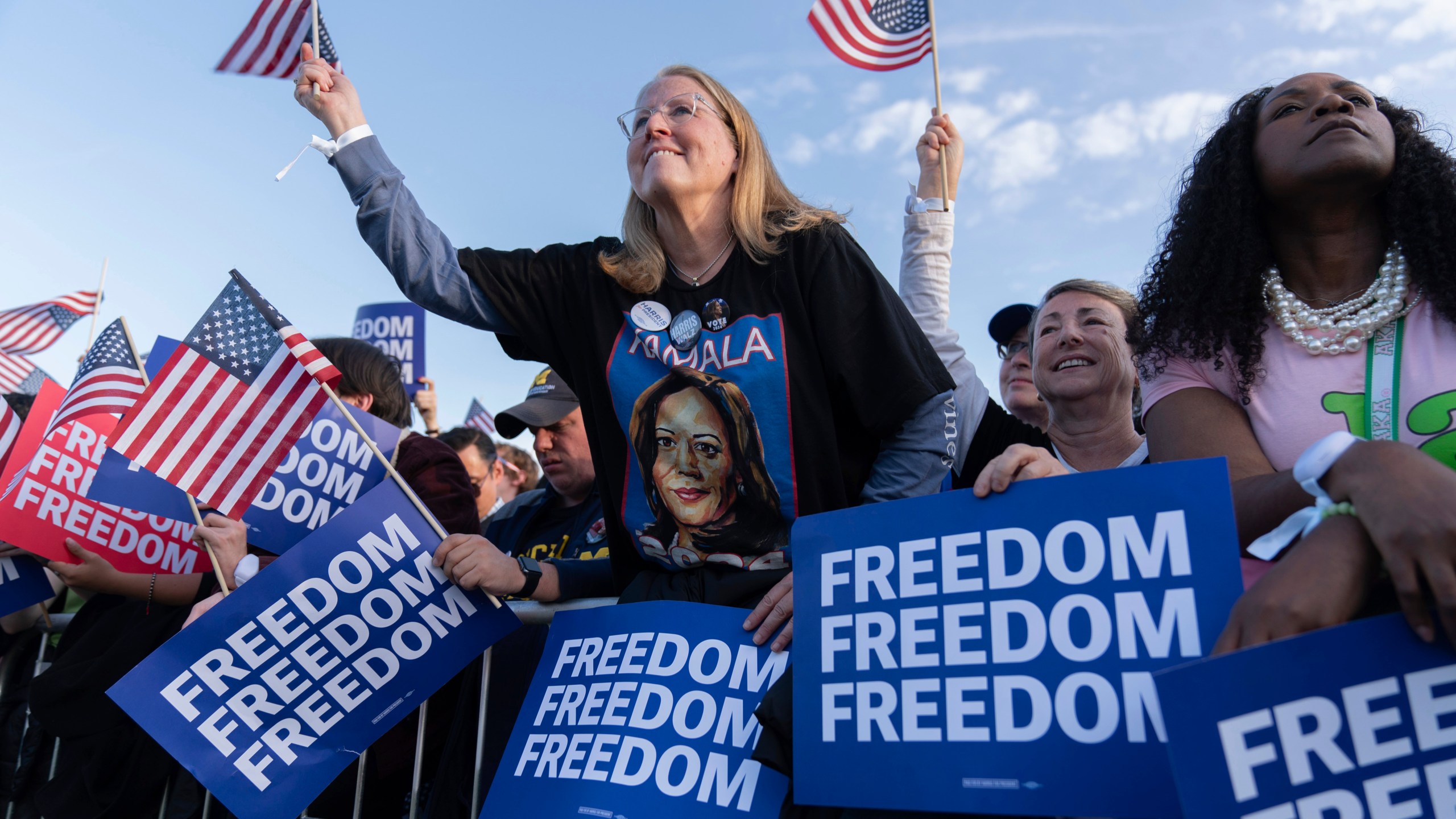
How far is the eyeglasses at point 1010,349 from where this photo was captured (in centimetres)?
429

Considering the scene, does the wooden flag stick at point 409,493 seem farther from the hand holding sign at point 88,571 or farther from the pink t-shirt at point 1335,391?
the pink t-shirt at point 1335,391

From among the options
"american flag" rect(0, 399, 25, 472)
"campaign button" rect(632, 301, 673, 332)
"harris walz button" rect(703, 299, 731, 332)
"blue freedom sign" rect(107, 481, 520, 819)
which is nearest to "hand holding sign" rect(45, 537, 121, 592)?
"american flag" rect(0, 399, 25, 472)

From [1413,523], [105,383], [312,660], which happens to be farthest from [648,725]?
[105,383]

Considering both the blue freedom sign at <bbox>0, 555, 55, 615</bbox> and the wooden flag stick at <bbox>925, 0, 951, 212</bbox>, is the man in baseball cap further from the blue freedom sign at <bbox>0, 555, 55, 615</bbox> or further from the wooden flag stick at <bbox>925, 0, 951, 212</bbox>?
the blue freedom sign at <bbox>0, 555, 55, 615</bbox>

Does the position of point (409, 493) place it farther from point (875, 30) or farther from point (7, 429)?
point (875, 30)

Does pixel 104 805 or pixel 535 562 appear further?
pixel 104 805

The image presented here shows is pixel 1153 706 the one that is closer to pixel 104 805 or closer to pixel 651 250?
pixel 651 250

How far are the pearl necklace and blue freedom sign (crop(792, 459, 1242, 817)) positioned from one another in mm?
486

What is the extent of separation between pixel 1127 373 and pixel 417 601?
226 centimetres

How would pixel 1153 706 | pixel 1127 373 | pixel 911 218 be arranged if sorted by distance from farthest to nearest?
1. pixel 911 218
2. pixel 1127 373
3. pixel 1153 706

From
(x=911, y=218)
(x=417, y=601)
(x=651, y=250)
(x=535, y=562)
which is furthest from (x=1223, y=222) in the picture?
(x=417, y=601)

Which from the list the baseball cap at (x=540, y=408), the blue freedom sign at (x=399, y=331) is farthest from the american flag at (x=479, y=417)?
the baseball cap at (x=540, y=408)

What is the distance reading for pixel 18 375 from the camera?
8562mm

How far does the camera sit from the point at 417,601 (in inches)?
101
